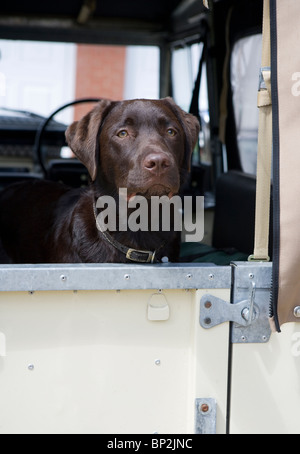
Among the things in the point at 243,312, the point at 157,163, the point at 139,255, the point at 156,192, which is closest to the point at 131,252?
the point at 139,255

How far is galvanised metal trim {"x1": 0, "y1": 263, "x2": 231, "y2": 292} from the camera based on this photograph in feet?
5.16

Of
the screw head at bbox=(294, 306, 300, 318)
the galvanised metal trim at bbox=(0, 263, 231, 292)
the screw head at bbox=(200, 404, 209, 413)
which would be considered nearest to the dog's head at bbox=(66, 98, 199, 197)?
the galvanised metal trim at bbox=(0, 263, 231, 292)

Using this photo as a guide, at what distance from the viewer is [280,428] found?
67.3 inches

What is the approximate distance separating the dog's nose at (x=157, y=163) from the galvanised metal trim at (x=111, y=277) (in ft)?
1.37

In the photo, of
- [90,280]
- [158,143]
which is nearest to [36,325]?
[90,280]

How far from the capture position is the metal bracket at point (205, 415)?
65.6 inches

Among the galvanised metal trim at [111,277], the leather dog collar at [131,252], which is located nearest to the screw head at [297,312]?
the galvanised metal trim at [111,277]

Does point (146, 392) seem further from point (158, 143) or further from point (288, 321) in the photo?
point (158, 143)

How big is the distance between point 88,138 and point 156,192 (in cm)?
38

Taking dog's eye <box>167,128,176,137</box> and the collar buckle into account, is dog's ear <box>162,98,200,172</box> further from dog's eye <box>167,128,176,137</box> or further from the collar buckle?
the collar buckle

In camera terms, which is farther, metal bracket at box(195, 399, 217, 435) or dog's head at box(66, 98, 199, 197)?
dog's head at box(66, 98, 199, 197)

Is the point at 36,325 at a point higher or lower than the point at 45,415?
higher

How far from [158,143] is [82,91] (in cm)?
1029

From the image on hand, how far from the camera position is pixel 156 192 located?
2064 millimetres
